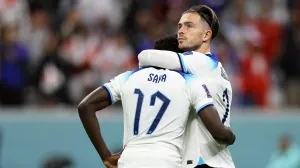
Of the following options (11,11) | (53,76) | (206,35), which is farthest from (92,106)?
(11,11)

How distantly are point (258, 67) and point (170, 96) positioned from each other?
7.37 m

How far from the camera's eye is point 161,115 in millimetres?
6000

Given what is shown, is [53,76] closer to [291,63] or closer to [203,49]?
[291,63]

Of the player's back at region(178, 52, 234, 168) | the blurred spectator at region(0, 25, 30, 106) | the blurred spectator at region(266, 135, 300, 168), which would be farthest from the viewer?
the blurred spectator at region(0, 25, 30, 106)

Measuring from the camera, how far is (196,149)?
20.3 ft

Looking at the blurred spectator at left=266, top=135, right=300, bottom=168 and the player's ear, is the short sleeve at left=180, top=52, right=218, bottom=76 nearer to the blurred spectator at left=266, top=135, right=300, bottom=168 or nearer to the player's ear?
the player's ear

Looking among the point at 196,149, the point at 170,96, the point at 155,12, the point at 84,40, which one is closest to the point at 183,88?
the point at 170,96

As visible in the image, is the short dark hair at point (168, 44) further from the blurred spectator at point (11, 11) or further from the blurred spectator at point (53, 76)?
the blurred spectator at point (11, 11)

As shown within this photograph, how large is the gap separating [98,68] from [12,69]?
4.40 feet

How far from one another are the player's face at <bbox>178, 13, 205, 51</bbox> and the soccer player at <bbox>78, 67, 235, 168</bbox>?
1.18 feet

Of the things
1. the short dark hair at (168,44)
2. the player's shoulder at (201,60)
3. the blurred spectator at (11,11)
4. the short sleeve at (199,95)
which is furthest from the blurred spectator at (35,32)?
the short sleeve at (199,95)

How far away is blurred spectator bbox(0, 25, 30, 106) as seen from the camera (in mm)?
12633

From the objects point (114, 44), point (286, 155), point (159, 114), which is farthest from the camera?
point (114, 44)

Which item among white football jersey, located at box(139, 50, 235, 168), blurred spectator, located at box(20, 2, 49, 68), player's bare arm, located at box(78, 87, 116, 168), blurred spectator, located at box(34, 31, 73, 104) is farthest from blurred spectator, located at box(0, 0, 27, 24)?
white football jersey, located at box(139, 50, 235, 168)
